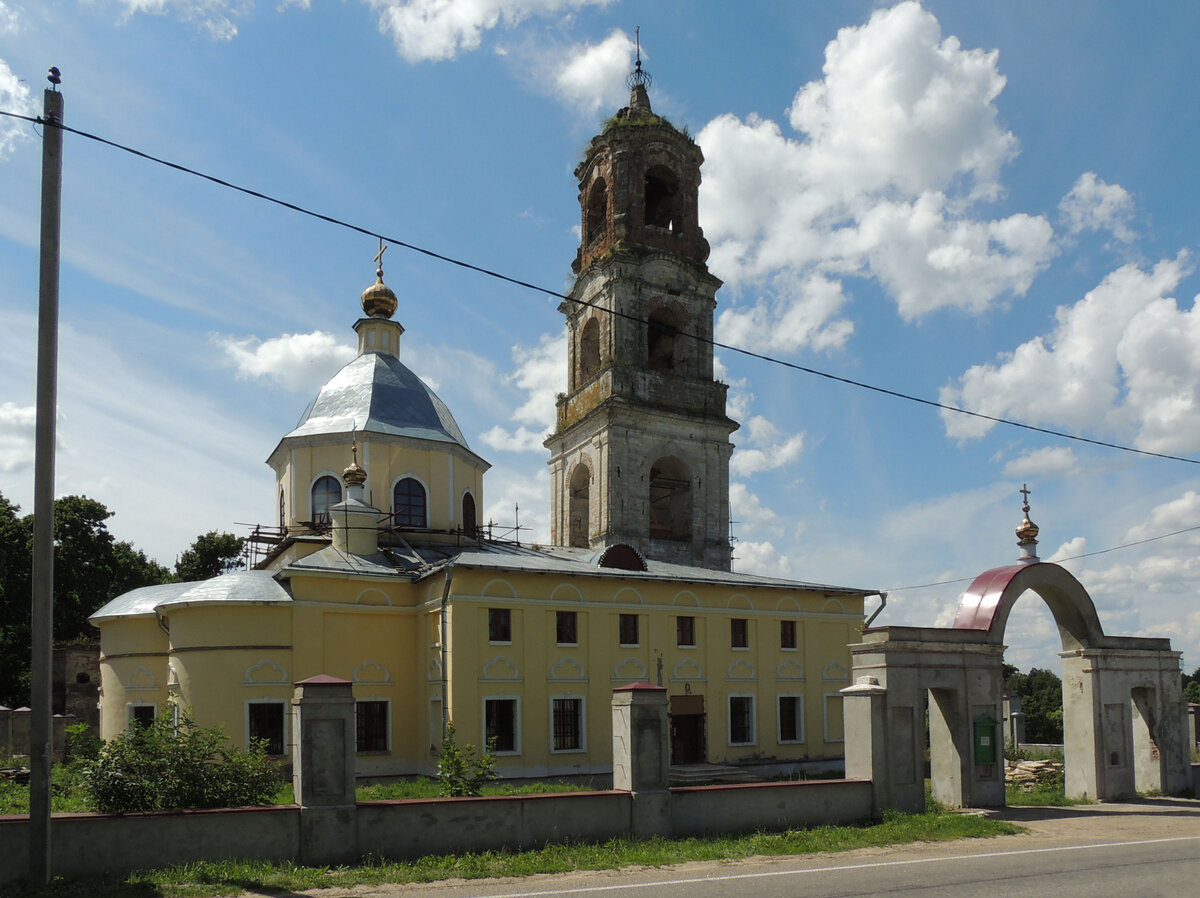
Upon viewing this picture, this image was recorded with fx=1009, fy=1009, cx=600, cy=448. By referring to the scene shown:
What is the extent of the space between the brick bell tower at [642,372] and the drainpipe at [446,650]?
10.1m

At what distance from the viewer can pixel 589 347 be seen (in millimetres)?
36812

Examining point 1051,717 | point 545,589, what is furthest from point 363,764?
point 1051,717

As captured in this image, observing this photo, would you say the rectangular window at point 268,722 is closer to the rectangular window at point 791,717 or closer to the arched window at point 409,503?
the arched window at point 409,503

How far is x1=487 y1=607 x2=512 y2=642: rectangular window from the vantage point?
23.2 metres

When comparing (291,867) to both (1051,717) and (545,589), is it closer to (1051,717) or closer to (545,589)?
(545,589)

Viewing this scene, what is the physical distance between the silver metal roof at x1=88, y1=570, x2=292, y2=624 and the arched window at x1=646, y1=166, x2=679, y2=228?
2016 centimetres

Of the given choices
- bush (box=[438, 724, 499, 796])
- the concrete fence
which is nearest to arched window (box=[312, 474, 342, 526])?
bush (box=[438, 724, 499, 796])

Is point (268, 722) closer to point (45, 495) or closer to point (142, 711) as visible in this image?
point (142, 711)

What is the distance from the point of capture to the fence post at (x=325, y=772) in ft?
39.4

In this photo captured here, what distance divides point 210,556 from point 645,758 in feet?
135

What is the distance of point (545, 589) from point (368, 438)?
7717mm

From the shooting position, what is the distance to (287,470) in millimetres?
29297

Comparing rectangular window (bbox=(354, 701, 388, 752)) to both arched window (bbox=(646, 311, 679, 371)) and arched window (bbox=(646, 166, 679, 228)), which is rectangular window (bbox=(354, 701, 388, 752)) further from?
arched window (bbox=(646, 166, 679, 228))

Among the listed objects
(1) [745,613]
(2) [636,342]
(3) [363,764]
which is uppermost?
(2) [636,342]
